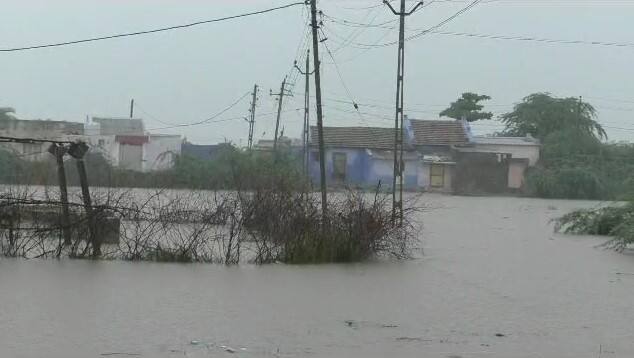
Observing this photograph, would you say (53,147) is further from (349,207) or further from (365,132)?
(365,132)

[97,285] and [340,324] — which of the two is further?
[97,285]

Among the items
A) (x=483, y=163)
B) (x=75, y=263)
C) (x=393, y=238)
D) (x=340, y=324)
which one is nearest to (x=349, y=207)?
(x=393, y=238)

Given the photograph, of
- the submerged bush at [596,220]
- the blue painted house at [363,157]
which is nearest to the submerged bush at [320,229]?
the submerged bush at [596,220]

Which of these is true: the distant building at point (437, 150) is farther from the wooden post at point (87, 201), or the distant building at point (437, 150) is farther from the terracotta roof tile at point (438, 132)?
the wooden post at point (87, 201)

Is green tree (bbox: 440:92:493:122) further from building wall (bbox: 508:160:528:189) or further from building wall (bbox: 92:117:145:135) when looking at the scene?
building wall (bbox: 92:117:145:135)

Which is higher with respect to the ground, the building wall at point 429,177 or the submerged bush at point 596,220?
the building wall at point 429,177

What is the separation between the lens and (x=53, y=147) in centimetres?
1440

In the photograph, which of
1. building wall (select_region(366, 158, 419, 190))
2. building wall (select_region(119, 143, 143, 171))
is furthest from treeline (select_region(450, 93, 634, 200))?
building wall (select_region(119, 143, 143, 171))

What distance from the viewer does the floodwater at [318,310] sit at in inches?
288

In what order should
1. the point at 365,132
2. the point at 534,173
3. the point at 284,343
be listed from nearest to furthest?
the point at 284,343 → the point at 534,173 → the point at 365,132

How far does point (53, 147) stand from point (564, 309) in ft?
29.9

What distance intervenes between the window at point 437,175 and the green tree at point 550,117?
367 inches

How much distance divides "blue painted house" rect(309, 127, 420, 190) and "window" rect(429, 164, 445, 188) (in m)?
0.99

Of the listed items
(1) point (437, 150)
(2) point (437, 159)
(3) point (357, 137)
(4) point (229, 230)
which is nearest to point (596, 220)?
(4) point (229, 230)
